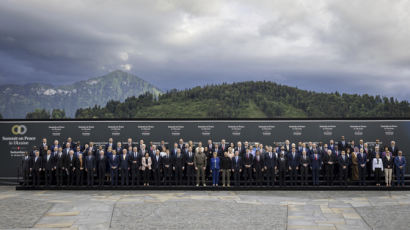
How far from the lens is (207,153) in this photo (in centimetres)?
1559

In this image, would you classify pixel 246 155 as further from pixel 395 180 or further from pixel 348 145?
pixel 395 180

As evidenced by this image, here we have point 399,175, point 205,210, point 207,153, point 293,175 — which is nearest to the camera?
point 205,210

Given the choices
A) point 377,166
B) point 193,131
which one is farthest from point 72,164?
point 377,166

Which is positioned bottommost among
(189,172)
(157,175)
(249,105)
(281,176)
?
(281,176)

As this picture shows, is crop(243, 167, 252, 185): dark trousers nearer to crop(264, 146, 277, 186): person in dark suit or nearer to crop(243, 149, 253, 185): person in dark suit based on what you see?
crop(243, 149, 253, 185): person in dark suit

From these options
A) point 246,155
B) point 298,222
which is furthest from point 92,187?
point 298,222

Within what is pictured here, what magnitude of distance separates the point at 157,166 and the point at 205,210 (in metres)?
4.66

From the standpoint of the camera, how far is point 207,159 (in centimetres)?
1555

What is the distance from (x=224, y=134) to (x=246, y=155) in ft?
10.00

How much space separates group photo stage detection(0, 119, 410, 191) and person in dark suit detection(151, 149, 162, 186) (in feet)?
0.14

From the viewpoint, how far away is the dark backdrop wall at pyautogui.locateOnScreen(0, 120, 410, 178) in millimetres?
17312

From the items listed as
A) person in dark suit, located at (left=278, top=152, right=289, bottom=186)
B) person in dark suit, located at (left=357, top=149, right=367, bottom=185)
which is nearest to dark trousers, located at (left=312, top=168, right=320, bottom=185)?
person in dark suit, located at (left=278, top=152, right=289, bottom=186)

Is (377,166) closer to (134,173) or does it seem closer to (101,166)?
(134,173)

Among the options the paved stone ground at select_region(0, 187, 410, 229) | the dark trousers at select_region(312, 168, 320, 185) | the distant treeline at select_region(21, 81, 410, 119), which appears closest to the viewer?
the paved stone ground at select_region(0, 187, 410, 229)
